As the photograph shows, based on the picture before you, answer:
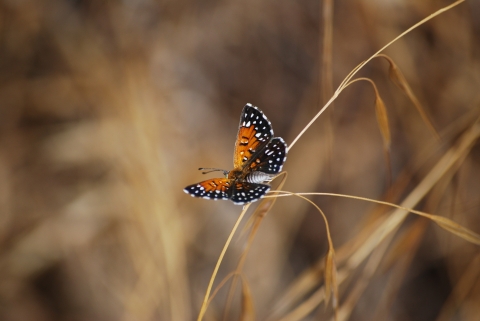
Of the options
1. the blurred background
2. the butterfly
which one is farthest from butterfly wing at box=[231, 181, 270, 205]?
the blurred background

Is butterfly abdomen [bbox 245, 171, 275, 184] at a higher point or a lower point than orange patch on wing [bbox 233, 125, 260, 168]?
lower

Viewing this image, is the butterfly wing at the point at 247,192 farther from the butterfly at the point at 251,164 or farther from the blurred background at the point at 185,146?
the blurred background at the point at 185,146

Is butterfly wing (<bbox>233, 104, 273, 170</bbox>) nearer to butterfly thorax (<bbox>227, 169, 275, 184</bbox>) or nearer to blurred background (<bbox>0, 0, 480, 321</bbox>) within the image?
butterfly thorax (<bbox>227, 169, 275, 184</bbox>)

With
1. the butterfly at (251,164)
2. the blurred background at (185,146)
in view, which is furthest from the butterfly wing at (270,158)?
the blurred background at (185,146)

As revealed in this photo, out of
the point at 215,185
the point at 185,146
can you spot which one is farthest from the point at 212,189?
the point at 185,146

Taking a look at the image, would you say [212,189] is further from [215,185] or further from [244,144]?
[244,144]

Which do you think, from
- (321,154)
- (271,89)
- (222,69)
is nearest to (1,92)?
(222,69)

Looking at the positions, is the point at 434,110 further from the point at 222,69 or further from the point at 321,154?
the point at 222,69
